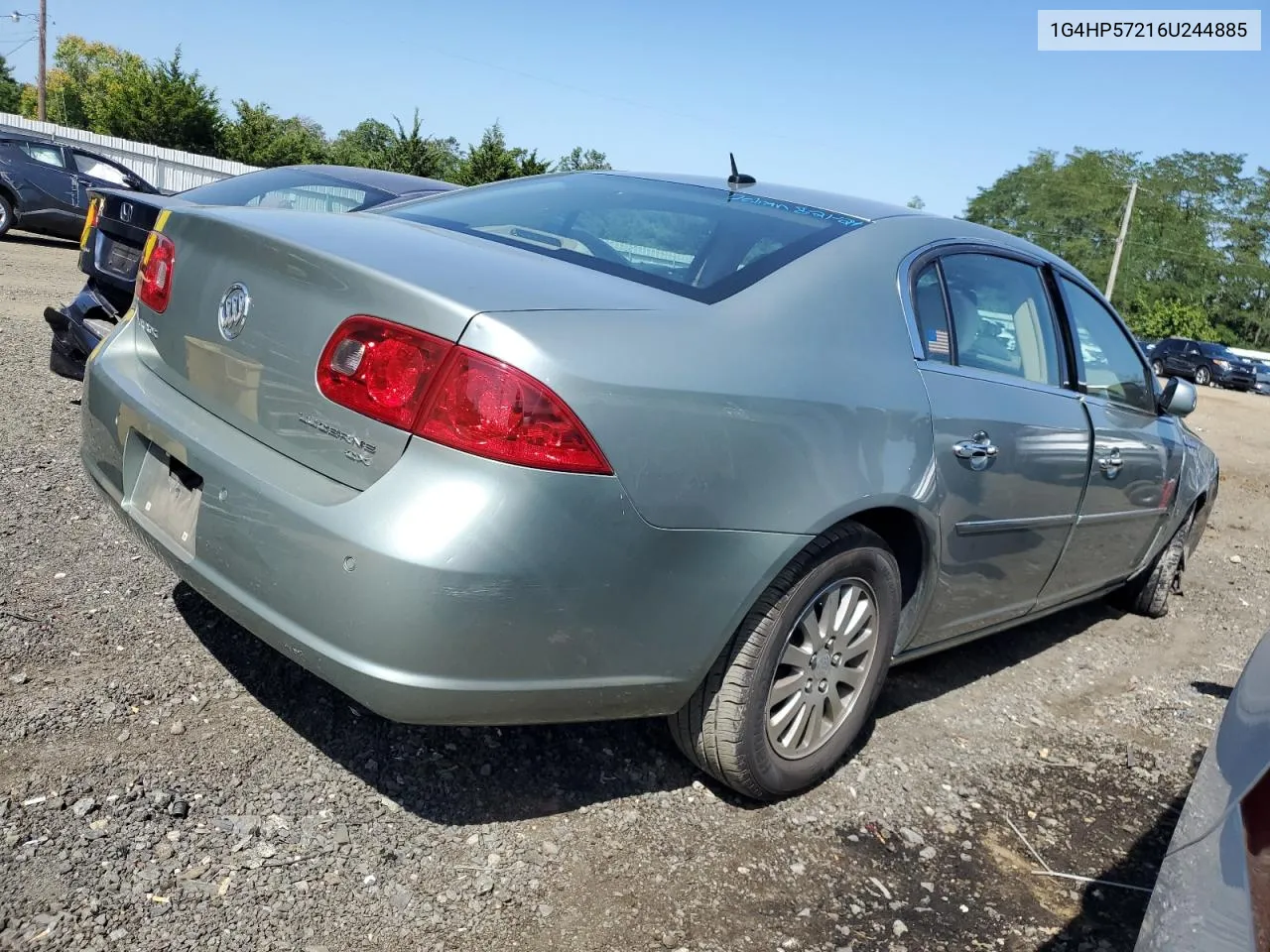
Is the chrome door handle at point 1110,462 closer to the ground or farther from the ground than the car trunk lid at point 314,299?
closer to the ground

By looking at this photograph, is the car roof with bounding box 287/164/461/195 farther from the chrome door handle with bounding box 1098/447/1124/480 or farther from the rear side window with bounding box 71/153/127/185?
the rear side window with bounding box 71/153/127/185

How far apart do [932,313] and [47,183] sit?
15351mm

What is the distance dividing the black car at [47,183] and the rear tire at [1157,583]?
44.3 ft

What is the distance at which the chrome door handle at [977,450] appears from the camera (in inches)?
116

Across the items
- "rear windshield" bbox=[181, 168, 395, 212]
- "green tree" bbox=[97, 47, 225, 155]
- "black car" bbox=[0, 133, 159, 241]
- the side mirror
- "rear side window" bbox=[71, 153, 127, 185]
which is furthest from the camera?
"green tree" bbox=[97, 47, 225, 155]

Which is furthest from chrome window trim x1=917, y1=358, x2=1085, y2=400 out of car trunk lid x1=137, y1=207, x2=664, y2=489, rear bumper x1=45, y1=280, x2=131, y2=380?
rear bumper x1=45, y1=280, x2=131, y2=380

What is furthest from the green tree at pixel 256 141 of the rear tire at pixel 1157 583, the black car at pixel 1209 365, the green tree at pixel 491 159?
the rear tire at pixel 1157 583

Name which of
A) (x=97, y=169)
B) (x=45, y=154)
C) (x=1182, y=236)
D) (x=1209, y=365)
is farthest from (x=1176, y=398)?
(x=1182, y=236)

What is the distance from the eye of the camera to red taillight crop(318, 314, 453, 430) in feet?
6.81

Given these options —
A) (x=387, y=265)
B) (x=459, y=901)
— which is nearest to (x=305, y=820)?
(x=459, y=901)

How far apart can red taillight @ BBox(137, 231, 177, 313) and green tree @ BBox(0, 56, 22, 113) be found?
8316 cm

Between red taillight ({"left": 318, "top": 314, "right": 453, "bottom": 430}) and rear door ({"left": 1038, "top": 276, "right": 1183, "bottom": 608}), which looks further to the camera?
rear door ({"left": 1038, "top": 276, "right": 1183, "bottom": 608})

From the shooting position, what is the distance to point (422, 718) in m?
2.15

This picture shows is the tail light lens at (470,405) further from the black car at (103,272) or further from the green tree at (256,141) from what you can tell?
the green tree at (256,141)
